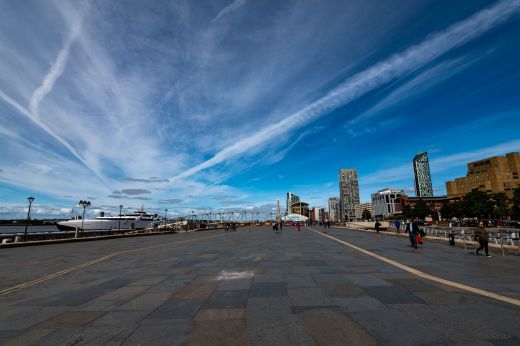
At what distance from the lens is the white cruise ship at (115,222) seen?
94606 mm

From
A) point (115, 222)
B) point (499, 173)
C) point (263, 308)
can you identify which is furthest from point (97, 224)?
point (499, 173)

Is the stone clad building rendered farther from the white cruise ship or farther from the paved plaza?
the paved plaza

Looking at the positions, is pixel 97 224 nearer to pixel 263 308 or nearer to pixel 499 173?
pixel 263 308

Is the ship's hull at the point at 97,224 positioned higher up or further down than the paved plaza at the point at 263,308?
higher up

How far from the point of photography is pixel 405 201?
19288 cm

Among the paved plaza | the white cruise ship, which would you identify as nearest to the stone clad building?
the white cruise ship

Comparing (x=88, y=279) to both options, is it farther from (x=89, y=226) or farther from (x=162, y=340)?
(x=89, y=226)

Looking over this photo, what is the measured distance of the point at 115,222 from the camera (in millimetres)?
103812

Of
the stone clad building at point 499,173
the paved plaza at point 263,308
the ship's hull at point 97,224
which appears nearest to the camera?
the paved plaza at point 263,308

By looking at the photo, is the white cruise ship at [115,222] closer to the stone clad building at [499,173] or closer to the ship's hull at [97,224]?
the ship's hull at [97,224]

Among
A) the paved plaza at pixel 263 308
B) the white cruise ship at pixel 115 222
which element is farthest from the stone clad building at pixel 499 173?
the paved plaza at pixel 263 308

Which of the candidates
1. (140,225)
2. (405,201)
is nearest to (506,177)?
(405,201)

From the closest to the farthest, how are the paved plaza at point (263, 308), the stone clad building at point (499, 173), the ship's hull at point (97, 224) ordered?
the paved plaza at point (263, 308)
the ship's hull at point (97, 224)
the stone clad building at point (499, 173)

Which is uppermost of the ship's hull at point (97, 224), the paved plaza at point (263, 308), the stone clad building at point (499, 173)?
the stone clad building at point (499, 173)
